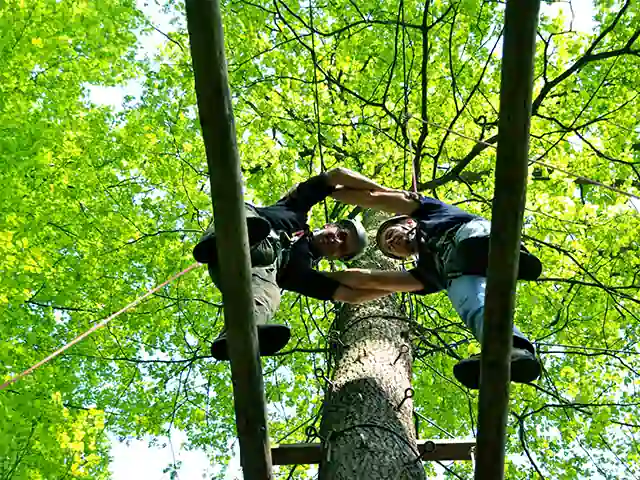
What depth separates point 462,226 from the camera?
9.07 feet

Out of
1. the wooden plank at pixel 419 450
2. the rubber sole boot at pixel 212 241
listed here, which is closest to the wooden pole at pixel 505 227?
the wooden plank at pixel 419 450

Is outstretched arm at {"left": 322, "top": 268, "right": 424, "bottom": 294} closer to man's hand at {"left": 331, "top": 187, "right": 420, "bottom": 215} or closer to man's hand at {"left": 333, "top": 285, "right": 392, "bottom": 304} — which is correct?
man's hand at {"left": 333, "top": 285, "right": 392, "bottom": 304}

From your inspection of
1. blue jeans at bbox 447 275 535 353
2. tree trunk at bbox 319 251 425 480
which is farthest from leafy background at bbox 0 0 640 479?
blue jeans at bbox 447 275 535 353

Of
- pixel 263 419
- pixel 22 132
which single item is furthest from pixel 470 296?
pixel 22 132

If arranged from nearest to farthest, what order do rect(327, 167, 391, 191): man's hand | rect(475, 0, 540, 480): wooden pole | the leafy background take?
rect(475, 0, 540, 480): wooden pole, rect(327, 167, 391, 191): man's hand, the leafy background

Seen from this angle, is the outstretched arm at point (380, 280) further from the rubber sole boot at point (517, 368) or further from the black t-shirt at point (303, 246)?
the rubber sole boot at point (517, 368)

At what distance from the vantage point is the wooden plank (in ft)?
8.39

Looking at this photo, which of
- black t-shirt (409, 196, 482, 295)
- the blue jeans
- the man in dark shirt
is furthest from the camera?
black t-shirt (409, 196, 482, 295)

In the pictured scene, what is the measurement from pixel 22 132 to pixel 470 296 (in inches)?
183

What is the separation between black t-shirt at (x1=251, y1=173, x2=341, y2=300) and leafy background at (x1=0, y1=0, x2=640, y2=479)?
5.19 feet

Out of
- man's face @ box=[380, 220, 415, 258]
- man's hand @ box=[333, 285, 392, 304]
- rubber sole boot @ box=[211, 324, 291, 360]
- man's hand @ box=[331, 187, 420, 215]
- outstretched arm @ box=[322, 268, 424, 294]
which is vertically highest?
man's hand @ box=[331, 187, 420, 215]

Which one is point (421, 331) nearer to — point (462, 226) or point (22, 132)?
point (462, 226)

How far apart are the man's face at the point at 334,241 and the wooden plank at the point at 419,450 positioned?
1.30m

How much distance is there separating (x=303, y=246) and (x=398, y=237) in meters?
0.60
